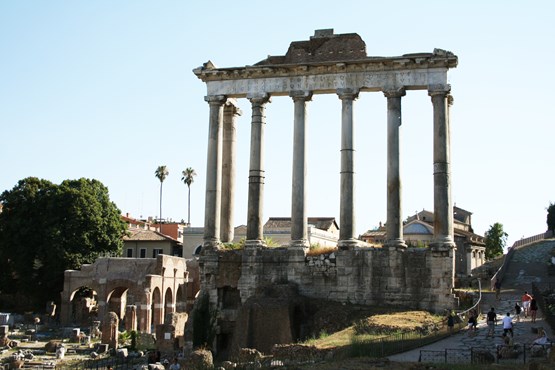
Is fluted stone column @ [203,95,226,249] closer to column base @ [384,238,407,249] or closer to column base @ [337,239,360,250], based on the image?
column base @ [337,239,360,250]

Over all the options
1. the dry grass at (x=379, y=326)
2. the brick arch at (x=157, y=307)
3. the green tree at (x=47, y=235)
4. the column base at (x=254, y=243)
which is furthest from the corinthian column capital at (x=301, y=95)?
the green tree at (x=47, y=235)

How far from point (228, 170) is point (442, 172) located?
9561 mm

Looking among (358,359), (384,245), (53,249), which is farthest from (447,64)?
(53,249)

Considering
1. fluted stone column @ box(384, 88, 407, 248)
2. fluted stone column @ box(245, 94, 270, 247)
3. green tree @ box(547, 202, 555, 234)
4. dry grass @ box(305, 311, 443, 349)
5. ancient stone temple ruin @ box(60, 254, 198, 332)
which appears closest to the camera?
dry grass @ box(305, 311, 443, 349)

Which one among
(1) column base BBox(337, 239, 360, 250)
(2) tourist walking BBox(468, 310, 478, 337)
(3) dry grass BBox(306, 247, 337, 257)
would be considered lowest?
(2) tourist walking BBox(468, 310, 478, 337)

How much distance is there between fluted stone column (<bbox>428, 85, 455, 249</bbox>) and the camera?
26844 mm

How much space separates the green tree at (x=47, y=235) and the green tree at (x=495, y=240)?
1608 inches

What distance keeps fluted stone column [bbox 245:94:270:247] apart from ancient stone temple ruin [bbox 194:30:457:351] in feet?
0.14

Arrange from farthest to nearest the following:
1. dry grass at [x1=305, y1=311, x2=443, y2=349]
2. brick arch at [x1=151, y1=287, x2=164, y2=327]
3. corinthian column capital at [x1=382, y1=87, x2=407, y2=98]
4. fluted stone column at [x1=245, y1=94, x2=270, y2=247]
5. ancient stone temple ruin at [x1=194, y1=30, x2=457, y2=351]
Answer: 1. brick arch at [x1=151, y1=287, x2=164, y2=327]
2. fluted stone column at [x1=245, y1=94, x2=270, y2=247]
3. corinthian column capital at [x1=382, y1=87, x2=407, y2=98]
4. ancient stone temple ruin at [x1=194, y1=30, x2=457, y2=351]
5. dry grass at [x1=305, y1=311, x2=443, y2=349]

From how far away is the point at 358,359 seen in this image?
18406mm

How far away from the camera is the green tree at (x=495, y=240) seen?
245 ft

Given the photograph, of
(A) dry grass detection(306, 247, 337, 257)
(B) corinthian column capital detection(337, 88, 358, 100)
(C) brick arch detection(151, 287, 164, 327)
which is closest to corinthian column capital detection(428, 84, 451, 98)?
(B) corinthian column capital detection(337, 88, 358, 100)

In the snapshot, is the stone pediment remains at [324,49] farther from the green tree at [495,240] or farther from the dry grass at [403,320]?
the green tree at [495,240]

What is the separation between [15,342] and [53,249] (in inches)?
486
